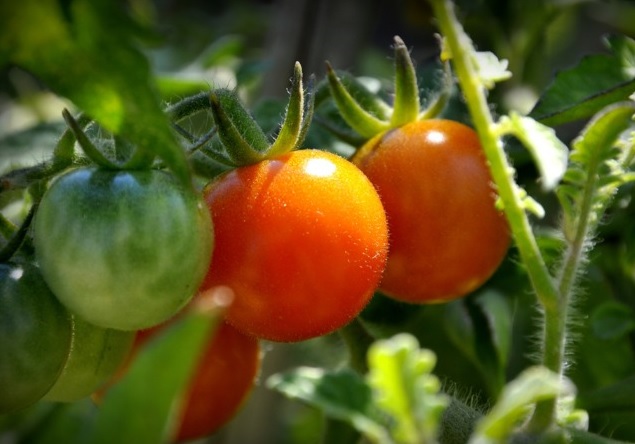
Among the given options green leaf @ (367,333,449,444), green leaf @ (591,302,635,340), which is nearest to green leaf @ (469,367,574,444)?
green leaf @ (367,333,449,444)

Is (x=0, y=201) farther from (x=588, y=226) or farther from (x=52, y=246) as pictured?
(x=588, y=226)

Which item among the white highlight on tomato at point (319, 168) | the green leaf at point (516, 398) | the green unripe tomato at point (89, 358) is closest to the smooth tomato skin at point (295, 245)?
the white highlight on tomato at point (319, 168)

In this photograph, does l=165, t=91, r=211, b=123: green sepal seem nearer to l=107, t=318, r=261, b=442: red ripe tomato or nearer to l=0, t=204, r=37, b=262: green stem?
l=0, t=204, r=37, b=262: green stem

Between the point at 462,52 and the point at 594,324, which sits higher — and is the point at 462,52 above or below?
above

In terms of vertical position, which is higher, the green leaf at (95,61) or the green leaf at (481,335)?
the green leaf at (95,61)

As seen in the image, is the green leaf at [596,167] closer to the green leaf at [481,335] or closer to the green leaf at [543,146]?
the green leaf at [543,146]

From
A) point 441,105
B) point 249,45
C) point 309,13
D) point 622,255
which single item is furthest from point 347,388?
point 249,45

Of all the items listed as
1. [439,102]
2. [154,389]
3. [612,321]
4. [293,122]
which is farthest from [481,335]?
[154,389]
